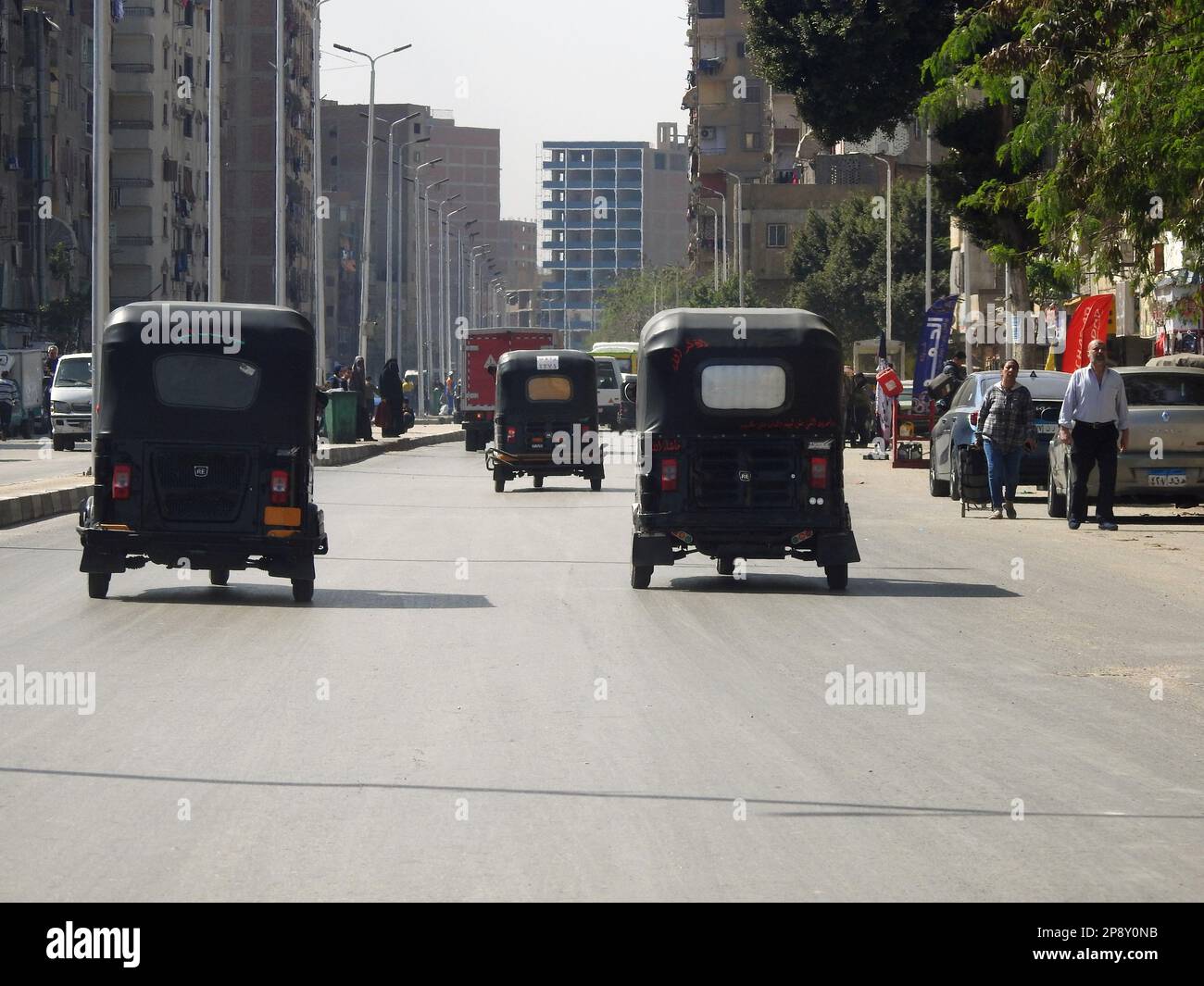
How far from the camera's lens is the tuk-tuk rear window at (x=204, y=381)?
1645 cm

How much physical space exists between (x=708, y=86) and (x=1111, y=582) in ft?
549

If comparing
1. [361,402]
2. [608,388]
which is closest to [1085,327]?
[361,402]

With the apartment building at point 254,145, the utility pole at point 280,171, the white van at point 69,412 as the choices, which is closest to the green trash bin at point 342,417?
the utility pole at point 280,171

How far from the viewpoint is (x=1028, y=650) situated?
42.6 feet

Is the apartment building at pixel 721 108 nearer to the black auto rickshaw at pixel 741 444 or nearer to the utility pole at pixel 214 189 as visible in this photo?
the utility pole at pixel 214 189

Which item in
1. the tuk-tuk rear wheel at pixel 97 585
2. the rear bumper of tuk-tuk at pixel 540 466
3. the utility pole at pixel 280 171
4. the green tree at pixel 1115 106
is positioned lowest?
the tuk-tuk rear wheel at pixel 97 585

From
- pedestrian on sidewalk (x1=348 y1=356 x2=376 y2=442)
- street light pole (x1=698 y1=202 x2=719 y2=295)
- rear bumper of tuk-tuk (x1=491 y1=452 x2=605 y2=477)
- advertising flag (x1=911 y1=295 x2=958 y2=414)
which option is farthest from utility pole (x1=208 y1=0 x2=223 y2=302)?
street light pole (x1=698 y1=202 x2=719 y2=295)

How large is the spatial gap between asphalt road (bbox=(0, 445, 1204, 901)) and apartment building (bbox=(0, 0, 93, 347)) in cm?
6499

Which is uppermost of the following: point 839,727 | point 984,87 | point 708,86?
point 708,86

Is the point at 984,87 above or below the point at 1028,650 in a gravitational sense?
above

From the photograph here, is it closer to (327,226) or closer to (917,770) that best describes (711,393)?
(917,770)

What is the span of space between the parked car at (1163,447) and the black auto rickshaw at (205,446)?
1021 cm

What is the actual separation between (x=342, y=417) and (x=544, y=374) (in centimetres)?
1455
